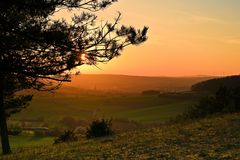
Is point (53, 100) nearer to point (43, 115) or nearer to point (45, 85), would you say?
point (43, 115)

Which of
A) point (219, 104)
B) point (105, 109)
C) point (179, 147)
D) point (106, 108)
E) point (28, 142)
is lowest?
point (28, 142)

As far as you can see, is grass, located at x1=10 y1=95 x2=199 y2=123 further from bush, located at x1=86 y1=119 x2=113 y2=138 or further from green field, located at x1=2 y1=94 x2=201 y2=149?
bush, located at x1=86 y1=119 x2=113 y2=138

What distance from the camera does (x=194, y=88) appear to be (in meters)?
120

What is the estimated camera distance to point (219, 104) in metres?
35.2

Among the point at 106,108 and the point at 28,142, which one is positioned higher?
the point at 106,108

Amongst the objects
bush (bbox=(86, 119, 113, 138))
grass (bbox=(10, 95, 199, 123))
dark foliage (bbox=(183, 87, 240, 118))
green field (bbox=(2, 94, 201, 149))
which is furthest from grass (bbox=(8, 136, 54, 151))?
grass (bbox=(10, 95, 199, 123))

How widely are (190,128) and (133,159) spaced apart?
9528 millimetres

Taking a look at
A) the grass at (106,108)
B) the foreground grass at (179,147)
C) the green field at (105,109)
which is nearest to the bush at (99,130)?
the foreground grass at (179,147)

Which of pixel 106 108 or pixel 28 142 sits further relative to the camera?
pixel 106 108

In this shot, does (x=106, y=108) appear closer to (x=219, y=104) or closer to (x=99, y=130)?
(x=219, y=104)

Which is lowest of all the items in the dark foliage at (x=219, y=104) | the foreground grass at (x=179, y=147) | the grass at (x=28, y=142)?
the grass at (x=28, y=142)

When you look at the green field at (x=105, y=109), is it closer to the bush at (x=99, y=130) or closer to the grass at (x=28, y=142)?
the grass at (x=28, y=142)

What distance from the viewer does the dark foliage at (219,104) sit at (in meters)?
33.5

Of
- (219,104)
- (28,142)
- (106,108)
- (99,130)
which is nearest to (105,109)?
(106,108)
